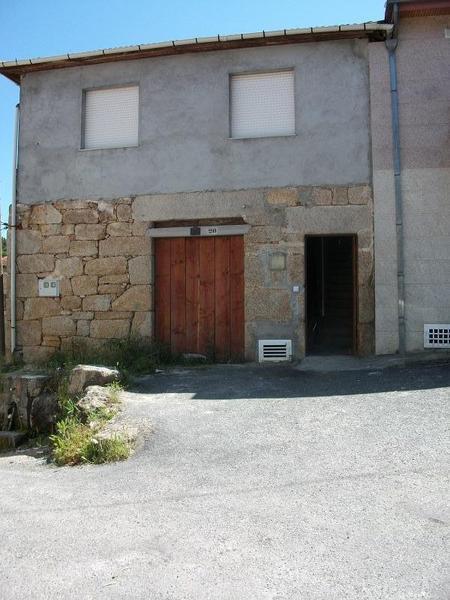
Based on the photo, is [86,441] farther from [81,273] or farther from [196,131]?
[196,131]

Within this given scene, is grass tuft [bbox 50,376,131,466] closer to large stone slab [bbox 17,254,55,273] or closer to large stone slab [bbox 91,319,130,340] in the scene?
large stone slab [bbox 91,319,130,340]

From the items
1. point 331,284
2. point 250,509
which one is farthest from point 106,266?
point 331,284

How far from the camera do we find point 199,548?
2.79 metres

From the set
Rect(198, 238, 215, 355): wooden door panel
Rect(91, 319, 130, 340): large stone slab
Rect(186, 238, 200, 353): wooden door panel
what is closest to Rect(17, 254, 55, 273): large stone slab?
Rect(91, 319, 130, 340): large stone slab

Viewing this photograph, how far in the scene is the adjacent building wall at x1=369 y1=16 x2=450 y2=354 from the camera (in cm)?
760

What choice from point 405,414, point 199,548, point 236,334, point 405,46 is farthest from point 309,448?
point 405,46

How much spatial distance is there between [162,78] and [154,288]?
3393 mm

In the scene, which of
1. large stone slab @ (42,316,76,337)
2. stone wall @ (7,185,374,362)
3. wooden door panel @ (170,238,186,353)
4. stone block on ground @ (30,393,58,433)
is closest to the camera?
stone block on ground @ (30,393,58,433)

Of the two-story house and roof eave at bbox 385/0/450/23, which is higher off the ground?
roof eave at bbox 385/0/450/23

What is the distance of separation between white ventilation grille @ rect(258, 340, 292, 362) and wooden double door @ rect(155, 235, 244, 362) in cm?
42

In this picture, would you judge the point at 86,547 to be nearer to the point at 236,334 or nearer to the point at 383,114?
the point at 236,334

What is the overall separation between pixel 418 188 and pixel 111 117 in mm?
5047

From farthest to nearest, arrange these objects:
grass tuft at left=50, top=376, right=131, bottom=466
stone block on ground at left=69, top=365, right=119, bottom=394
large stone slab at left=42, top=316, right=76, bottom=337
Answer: large stone slab at left=42, top=316, right=76, bottom=337
stone block on ground at left=69, top=365, right=119, bottom=394
grass tuft at left=50, top=376, right=131, bottom=466

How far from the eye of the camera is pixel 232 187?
26.8ft
